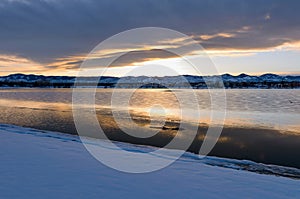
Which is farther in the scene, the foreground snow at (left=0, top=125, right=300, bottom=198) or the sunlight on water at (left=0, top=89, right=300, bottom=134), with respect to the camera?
the sunlight on water at (left=0, top=89, right=300, bottom=134)

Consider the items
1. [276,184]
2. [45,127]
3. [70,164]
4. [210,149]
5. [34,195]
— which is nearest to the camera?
[34,195]

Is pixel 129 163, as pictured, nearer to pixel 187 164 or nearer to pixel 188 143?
pixel 187 164

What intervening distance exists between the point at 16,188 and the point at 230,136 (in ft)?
32.0

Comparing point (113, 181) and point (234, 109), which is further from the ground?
point (113, 181)

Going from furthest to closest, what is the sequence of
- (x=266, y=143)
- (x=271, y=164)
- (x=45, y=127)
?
(x=45, y=127)
(x=266, y=143)
(x=271, y=164)

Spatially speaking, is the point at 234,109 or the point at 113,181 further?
the point at 234,109

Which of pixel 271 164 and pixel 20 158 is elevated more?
pixel 20 158

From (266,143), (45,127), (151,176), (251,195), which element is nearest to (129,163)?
(151,176)

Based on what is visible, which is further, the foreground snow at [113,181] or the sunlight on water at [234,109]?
the sunlight on water at [234,109]

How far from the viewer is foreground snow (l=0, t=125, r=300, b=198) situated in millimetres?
4555

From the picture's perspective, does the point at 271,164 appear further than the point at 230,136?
No

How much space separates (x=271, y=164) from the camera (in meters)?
8.41

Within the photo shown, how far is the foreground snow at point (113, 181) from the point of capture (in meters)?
4.55

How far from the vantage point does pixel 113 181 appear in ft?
17.0
